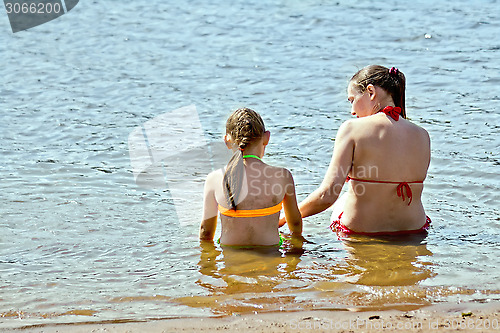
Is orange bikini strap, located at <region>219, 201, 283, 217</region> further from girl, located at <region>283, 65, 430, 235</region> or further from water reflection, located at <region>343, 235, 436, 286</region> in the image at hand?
water reflection, located at <region>343, 235, 436, 286</region>

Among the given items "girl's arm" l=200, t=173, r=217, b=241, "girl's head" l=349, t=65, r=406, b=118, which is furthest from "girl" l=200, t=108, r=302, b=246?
"girl's head" l=349, t=65, r=406, b=118

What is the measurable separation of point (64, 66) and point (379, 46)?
486cm

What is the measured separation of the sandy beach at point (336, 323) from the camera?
3.15m

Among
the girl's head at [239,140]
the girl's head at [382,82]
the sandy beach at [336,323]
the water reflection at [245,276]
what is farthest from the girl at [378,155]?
the sandy beach at [336,323]

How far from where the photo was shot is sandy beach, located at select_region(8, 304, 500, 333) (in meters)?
3.15

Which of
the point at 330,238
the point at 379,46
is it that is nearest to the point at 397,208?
the point at 330,238

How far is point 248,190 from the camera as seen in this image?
425 centimetres

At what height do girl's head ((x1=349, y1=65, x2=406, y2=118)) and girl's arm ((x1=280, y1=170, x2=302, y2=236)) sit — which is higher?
girl's head ((x1=349, y1=65, x2=406, y2=118))

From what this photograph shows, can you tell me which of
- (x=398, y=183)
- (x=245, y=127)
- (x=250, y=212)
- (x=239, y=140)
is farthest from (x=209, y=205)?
(x=398, y=183)

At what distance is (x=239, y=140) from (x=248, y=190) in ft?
1.02

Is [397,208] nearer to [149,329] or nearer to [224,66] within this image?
[149,329]

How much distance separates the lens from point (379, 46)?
1107 centimetres

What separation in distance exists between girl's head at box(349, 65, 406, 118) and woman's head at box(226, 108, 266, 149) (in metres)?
0.77

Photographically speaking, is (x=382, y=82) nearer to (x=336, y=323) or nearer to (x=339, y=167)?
(x=339, y=167)
